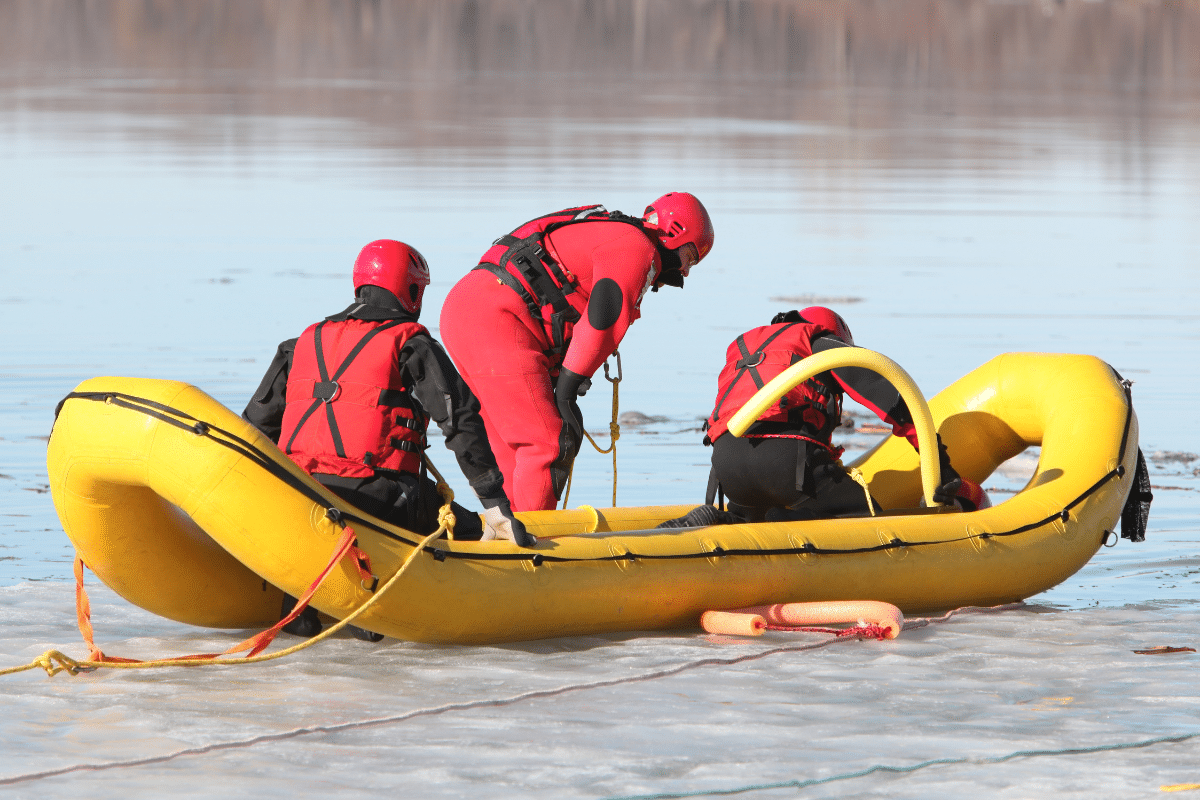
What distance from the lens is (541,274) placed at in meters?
6.75

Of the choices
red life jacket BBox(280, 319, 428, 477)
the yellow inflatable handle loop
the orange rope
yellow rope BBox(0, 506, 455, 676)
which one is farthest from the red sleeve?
the orange rope

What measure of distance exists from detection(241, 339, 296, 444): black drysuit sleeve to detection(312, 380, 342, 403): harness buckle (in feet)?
0.56

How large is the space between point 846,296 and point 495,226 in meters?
5.09

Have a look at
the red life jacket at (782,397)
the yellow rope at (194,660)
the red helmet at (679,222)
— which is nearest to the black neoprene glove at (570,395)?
the red life jacket at (782,397)

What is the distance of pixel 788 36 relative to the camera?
275 feet

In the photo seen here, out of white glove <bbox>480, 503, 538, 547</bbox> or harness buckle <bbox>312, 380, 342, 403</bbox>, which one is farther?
white glove <bbox>480, 503, 538, 547</bbox>

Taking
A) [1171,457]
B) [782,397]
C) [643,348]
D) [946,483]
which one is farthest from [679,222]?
[643,348]

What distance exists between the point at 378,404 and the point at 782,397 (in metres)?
1.52

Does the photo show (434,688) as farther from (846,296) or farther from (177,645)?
(846,296)

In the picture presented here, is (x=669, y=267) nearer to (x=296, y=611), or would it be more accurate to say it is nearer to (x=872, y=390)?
(x=872, y=390)

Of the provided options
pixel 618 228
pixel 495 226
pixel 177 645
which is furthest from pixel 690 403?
pixel 495 226

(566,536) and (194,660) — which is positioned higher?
(566,536)

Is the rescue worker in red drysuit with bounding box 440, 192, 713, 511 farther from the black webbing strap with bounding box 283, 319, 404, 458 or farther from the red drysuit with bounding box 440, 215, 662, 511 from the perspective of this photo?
the black webbing strap with bounding box 283, 319, 404, 458

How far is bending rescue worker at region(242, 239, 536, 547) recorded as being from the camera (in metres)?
5.60
